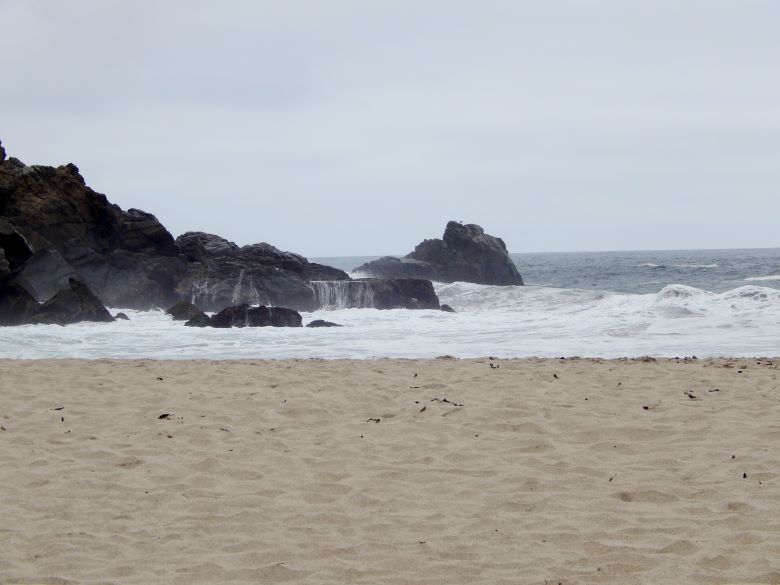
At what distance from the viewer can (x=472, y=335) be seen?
56.5 feet

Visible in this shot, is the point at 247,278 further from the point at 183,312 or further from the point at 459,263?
the point at 459,263

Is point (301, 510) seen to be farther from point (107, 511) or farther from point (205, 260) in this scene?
point (205, 260)

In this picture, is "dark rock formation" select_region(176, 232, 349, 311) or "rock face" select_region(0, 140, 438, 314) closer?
"rock face" select_region(0, 140, 438, 314)

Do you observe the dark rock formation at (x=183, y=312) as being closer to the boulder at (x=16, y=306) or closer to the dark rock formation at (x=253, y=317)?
the dark rock formation at (x=253, y=317)

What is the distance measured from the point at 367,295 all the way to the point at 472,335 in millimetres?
11213

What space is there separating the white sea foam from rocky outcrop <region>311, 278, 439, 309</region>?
3.27 metres

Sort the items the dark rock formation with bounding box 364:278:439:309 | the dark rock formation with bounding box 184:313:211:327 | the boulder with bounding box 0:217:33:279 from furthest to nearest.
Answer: the dark rock formation with bounding box 364:278:439:309, the boulder with bounding box 0:217:33:279, the dark rock formation with bounding box 184:313:211:327

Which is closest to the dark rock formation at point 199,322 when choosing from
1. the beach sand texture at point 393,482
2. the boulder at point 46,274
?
the boulder at point 46,274

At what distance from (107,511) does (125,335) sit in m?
13.0

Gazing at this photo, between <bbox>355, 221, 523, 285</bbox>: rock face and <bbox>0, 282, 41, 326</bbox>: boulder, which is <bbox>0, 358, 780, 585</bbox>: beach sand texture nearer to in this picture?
<bbox>0, 282, 41, 326</bbox>: boulder

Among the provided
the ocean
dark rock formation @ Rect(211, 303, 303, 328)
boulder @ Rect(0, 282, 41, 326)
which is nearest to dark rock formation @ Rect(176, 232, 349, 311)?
the ocean

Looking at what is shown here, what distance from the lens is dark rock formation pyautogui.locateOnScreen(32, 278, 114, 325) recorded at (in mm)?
19281

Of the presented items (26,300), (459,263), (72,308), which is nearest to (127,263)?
(72,308)

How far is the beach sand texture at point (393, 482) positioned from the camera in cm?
380
